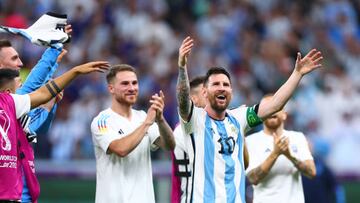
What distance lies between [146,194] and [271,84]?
8.57m

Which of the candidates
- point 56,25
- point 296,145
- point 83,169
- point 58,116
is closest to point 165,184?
point 83,169

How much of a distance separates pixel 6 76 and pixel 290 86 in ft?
8.75

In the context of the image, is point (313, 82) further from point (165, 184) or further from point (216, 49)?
point (165, 184)

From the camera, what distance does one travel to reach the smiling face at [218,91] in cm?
1009

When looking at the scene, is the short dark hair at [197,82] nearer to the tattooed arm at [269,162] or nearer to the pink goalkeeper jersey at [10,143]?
the tattooed arm at [269,162]

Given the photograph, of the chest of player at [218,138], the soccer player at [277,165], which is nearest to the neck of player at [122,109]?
the chest of player at [218,138]

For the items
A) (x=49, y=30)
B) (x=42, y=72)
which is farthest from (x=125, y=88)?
(x=49, y=30)

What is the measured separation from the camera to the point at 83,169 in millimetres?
16500

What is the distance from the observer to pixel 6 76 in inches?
367

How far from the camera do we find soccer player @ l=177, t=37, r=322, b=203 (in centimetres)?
1002

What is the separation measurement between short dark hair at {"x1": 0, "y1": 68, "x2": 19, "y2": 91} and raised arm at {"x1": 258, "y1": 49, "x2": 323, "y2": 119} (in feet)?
7.96

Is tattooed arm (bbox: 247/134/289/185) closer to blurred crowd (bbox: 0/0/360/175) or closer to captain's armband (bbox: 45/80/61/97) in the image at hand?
captain's armband (bbox: 45/80/61/97)

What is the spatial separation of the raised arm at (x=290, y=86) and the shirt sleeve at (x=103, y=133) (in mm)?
1452

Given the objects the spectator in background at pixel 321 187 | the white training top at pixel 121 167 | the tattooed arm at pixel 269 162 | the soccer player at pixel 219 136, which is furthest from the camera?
the spectator in background at pixel 321 187
